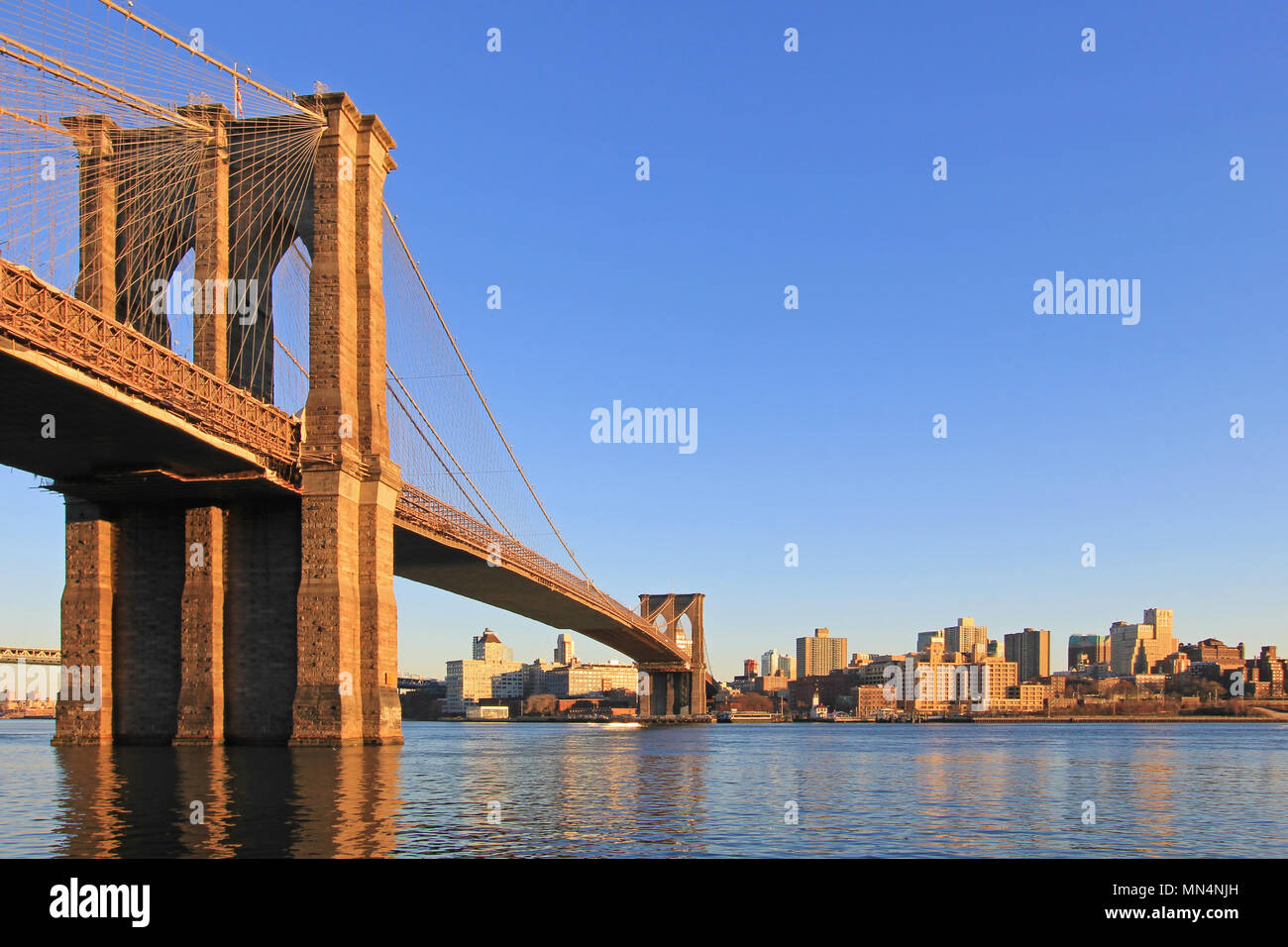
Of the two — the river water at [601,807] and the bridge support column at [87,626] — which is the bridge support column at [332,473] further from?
the bridge support column at [87,626]

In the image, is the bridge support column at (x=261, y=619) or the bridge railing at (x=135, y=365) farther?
the bridge support column at (x=261, y=619)

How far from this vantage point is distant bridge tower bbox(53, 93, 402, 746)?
5038cm

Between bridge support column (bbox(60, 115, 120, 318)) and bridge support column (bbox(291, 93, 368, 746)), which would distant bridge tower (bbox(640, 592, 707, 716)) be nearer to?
bridge support column (bbox(291, 93, 368, 746))

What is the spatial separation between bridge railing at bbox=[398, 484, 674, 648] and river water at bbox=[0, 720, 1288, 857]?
15287 mm

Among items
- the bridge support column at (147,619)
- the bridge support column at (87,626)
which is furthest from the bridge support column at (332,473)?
the bridge support column at (87,626)

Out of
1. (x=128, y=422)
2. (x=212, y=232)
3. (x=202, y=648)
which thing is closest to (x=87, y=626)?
(x=202, y=648)

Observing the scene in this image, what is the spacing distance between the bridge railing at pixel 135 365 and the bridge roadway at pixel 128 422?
0.16 feet

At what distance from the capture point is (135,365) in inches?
1603

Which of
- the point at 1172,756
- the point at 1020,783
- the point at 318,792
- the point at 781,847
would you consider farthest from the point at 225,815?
the point at 1172,756

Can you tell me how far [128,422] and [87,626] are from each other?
47.3 ft

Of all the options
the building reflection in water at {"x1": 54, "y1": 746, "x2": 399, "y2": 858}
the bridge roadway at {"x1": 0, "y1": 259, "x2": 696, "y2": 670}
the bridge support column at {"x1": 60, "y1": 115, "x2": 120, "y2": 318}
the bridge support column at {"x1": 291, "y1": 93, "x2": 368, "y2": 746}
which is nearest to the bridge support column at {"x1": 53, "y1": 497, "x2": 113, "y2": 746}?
the bridge roadway at {"x1": 0, "y1": 259, "x2": 696, "y2": 670}

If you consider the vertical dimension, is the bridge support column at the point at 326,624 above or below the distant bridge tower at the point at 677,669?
above

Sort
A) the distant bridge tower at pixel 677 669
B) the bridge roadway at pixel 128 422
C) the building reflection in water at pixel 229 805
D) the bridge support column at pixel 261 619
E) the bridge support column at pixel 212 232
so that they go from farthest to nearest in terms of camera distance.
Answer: the distant bridge tower at pixel 677 669 → the bridge support column at pixel 212 232 → the bridge support column at pixel 261 619 → the bridge roadway at pixel 128 422 → the building reflection in water at pixel 229 805

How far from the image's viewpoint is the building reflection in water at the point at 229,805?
20406mm
